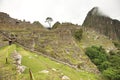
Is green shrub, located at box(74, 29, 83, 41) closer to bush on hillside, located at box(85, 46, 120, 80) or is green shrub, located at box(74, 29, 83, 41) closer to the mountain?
bush on hillside, located at box(85, 46, 120, 80)

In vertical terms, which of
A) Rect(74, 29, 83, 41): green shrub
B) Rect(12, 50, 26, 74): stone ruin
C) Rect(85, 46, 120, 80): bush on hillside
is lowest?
Rect(85, 46, 120, 80): bush on hillside

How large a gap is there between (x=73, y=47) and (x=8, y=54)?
3015cm

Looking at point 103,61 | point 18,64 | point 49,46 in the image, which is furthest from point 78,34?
point 18,64

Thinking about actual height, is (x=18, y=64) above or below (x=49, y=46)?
below

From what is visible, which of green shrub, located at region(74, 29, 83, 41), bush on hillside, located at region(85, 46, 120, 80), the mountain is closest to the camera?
the mountain

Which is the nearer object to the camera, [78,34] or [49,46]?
[49,46]

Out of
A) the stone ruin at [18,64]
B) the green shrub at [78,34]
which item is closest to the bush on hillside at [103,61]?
the green shrub at [78,34]

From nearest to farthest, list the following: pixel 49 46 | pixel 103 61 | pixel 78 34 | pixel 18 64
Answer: pixel 18 64, pixel 49 46, pixel 103 61, pixel 78 34

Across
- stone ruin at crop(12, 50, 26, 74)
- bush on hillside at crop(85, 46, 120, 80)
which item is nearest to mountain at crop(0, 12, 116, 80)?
bush on hillside at crop(85, 46, 120, 80)

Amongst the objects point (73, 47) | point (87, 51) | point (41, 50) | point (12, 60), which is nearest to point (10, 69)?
point (12, 60)

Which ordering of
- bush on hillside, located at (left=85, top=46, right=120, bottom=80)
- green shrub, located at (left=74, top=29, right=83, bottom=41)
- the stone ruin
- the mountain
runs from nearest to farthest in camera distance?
the stone ruin < the mountain < bush on hillside, located at (left=85, top=46, right=120, bottom=80) < green shrub, located at (left=74, top=29, right=83, bottom=41)

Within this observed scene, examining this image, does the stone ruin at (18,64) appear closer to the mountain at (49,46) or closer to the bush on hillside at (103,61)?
the mountain at (49,46)

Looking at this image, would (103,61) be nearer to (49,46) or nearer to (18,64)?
(49,46)

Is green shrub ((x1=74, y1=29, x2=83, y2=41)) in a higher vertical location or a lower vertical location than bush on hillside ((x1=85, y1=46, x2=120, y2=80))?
higher
